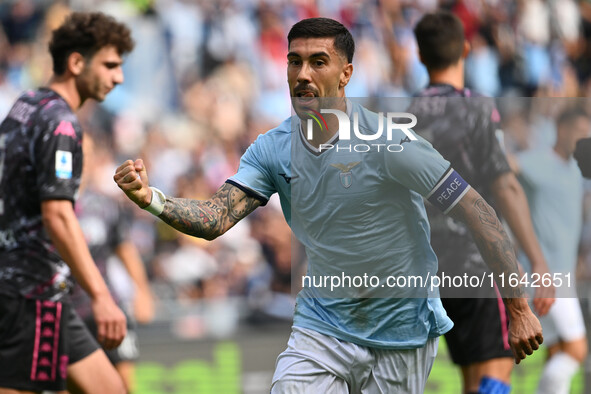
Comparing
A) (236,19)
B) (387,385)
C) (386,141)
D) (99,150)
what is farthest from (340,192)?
(236,19)

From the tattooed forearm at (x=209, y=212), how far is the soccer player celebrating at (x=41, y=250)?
1221 mm

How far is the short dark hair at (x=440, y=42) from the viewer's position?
591cm

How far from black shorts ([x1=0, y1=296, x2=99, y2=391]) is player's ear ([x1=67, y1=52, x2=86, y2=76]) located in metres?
1.37

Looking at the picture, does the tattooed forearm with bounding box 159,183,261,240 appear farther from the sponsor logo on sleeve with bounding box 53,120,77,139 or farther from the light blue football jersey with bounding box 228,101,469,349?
the sponsor logo on sleeve with bounding box 53,120,77,139

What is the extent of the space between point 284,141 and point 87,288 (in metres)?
1.48

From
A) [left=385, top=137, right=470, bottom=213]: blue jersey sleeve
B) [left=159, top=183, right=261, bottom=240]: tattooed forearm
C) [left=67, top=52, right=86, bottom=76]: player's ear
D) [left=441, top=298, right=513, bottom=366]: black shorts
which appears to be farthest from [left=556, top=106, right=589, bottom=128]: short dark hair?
[left=67, top=52, right=86, bottom=76]: player's ear

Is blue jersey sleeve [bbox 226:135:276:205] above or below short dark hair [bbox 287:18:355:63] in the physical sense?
below

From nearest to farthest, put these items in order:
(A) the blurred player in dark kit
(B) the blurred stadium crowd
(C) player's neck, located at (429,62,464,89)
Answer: (C) player's neck, located at (429,62,464,89), (A) the blurred player in dark kit, (B) the blurred stadium crowd

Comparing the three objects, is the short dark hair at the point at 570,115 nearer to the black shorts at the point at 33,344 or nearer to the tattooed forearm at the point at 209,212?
the tattooed forearm at the point at 209,212

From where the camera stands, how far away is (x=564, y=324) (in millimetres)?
6566

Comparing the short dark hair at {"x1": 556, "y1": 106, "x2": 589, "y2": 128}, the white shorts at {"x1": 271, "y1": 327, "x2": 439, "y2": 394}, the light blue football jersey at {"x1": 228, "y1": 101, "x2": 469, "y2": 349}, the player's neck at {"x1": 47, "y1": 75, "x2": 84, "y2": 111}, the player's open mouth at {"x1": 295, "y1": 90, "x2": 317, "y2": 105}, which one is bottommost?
the white shorts at {"x1": 271, "y1": 327, "x2": 439, "y2": 394}

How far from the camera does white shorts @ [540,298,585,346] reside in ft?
20.9

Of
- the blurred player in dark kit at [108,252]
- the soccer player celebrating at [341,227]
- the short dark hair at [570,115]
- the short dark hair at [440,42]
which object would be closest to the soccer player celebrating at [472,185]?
the short dark hair at [440,42]

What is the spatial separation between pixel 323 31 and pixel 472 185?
4.30ft
